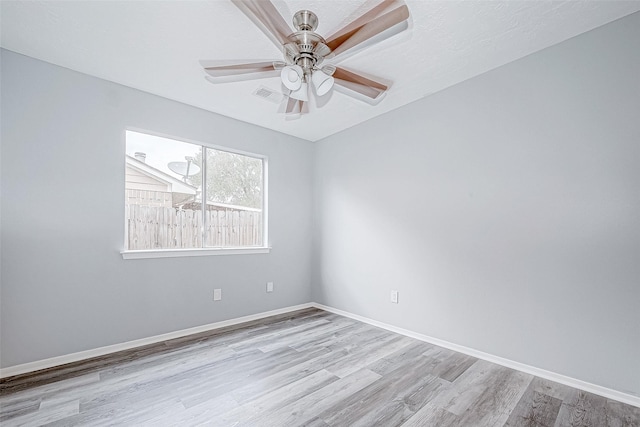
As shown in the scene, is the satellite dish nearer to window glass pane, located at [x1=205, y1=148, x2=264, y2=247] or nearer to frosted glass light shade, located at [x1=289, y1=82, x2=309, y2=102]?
window glass pane, located at [x1=205, y1=148, x2=264, y2=247]

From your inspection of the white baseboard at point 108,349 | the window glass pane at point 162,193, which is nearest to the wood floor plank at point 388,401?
the white baseboard at point 108,349

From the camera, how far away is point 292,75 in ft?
5.74

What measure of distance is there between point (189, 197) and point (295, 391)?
2216 millimetres

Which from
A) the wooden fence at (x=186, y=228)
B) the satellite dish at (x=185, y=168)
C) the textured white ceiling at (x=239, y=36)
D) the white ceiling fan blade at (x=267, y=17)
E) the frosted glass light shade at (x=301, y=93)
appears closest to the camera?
the white ceiling fan blade at (x=267, y=17)

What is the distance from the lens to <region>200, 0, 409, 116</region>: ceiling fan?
4.81 ft

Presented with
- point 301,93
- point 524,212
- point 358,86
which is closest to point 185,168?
point 301,93

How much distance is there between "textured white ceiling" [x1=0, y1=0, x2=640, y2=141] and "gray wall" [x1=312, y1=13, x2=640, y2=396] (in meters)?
0.29

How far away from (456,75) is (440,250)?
1.60 metres

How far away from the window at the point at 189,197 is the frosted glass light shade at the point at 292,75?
1.86 meters

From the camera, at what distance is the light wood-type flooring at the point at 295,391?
1.71 m

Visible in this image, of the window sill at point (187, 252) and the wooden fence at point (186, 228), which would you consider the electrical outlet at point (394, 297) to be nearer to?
the window sill at point (187, 252)

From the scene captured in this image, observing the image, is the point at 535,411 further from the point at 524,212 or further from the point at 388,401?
the point at 524,212

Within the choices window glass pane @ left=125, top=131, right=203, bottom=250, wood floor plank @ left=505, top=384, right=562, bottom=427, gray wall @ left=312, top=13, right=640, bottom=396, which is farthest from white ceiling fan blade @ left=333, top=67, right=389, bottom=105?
wood floor plank @ left=505, top=384, right=562, bottom=427

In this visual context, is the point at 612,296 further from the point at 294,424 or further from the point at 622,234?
the point at 294,424
